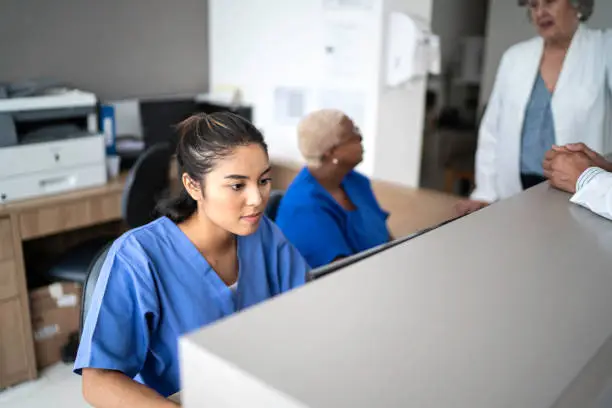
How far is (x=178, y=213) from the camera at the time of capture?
1.17 metres

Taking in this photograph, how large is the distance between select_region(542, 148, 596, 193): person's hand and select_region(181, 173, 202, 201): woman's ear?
0.69 meters

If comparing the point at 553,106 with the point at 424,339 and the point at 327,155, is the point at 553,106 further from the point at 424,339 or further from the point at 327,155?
the point at 424,339

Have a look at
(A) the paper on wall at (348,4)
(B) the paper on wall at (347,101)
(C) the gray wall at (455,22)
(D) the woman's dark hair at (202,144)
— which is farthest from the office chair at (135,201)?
(C) the gray wall at (455,22)

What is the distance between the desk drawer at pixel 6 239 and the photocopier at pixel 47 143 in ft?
0.41

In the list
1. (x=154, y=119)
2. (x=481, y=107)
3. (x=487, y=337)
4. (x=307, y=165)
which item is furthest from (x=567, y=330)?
(x=481, y=107)

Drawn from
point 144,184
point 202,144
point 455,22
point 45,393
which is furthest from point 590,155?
point 455,22

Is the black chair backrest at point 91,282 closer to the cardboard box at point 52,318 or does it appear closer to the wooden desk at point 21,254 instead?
the wooden desk at point 21,254

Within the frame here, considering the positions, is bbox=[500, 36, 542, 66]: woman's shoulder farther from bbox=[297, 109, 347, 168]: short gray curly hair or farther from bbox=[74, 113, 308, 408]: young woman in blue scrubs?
bbox=[74, 113, 308, 408]: young woman in blue scrubs

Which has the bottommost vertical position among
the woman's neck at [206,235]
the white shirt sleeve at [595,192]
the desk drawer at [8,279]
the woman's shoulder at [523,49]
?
the desk drawer at [8,279]

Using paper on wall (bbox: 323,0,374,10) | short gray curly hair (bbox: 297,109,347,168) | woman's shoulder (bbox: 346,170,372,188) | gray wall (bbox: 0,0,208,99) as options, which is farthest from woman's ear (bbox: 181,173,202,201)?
gray wall (bbox: 0,0,208,99)

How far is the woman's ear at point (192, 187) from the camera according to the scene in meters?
1.12

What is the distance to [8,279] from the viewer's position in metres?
2.31

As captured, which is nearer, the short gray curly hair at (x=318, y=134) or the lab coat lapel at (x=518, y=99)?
the short gray curly hair at (x=318, y=134)

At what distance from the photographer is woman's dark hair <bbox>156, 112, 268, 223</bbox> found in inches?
42.6
